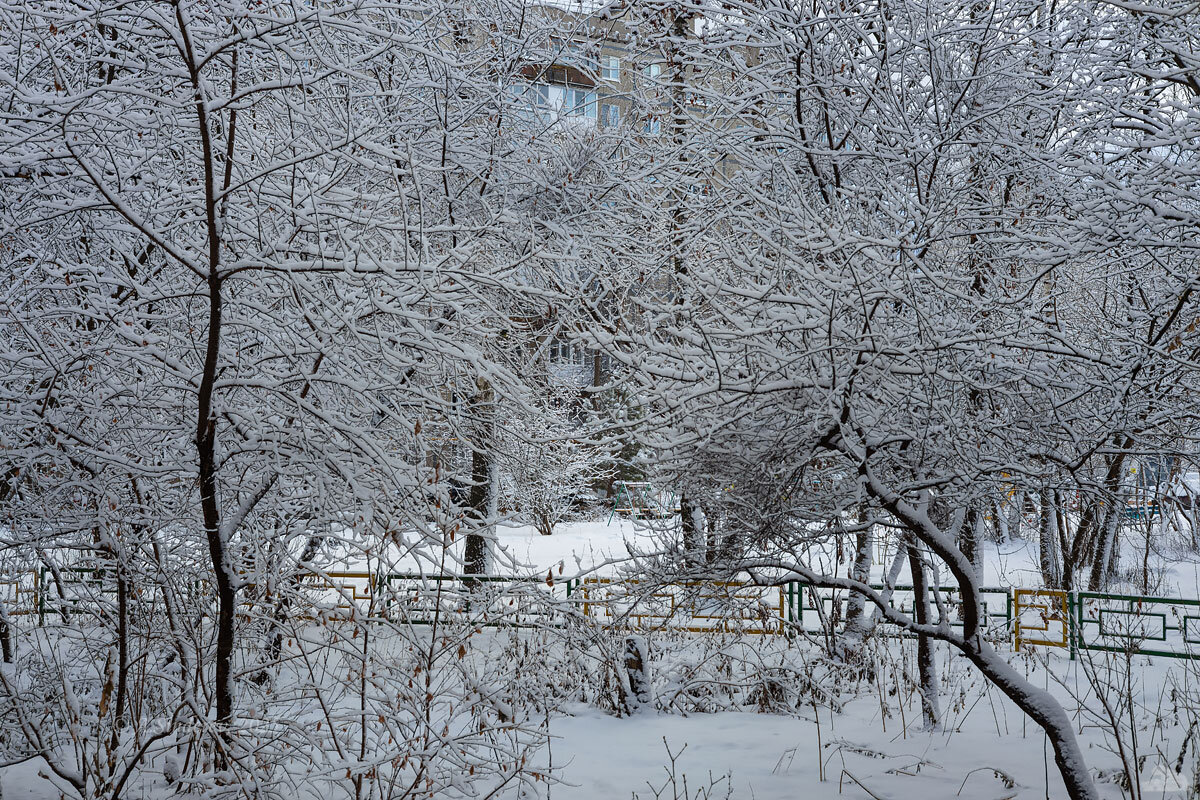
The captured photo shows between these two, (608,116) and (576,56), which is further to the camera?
(608,116)

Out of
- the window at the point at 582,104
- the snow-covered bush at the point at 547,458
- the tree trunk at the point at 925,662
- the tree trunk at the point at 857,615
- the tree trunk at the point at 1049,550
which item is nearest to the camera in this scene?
the tree trunk at the point at 925,662

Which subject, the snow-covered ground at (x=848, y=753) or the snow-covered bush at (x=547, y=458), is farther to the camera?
the snow-covered bush at (x=547, y=458)

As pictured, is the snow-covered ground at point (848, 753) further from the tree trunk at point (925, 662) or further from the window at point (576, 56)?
the window at point (576, 56)

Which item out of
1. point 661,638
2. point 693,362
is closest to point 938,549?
point 693,362

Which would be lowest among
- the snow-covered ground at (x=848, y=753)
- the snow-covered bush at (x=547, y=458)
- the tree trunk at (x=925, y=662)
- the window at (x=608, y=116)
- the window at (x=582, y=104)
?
the snow-covered ground at (x=848, y=753)

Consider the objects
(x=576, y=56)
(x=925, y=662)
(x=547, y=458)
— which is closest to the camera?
(x=925, y=662)

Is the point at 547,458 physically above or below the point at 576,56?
below

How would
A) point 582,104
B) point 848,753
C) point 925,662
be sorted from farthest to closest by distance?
point 582,104 → point 925,662 → point 848,753

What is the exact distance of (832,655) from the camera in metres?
8.75

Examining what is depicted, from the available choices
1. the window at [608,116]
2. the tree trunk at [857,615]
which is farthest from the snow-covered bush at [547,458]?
the window at [608,116]

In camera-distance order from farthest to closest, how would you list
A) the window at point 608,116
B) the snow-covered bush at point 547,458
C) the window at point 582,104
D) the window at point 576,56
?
the window at point 608,116
the window at point 582,104
the window at point 576,56
the snow-covered bush at point 547,458

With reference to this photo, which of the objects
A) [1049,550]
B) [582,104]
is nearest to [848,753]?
[582,104]

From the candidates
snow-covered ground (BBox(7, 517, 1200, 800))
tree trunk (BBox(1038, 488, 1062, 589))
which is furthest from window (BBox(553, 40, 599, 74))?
tree trunk (BBox(1038, 488, 1062, 589))

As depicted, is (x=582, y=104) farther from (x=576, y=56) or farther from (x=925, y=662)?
(x=925, y=662)
